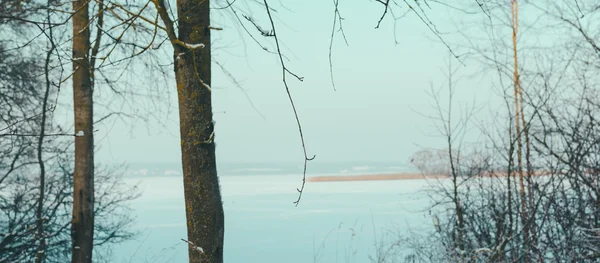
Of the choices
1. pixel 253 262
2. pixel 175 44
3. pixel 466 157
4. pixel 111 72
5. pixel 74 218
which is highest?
pixel 111 72

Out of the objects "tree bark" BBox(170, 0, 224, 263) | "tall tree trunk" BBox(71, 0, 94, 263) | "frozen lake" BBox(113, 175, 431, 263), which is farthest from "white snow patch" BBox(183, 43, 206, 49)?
"tall tree trunk" BBox(71, 0, 94, 263)

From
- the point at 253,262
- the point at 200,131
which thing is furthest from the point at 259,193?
the point at 200,131

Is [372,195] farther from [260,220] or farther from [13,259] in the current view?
[13,259]

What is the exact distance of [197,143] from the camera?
277 cm

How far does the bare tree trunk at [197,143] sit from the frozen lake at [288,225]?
2228mm

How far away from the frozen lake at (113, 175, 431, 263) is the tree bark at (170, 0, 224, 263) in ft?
7.30

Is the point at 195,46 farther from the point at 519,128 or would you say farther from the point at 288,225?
the point at 288,225

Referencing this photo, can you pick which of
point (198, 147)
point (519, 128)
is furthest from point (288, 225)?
point (198, 147)

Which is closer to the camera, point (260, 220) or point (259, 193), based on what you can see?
point (260, 220)

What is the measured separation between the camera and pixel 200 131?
2.79m

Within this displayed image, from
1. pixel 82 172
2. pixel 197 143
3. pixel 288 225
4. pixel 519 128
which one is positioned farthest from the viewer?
pixel 288 225

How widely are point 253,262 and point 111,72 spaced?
354cm

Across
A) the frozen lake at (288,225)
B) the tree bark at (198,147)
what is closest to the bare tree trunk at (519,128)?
the frozen lake at (288,225)

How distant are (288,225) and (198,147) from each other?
335 inches
